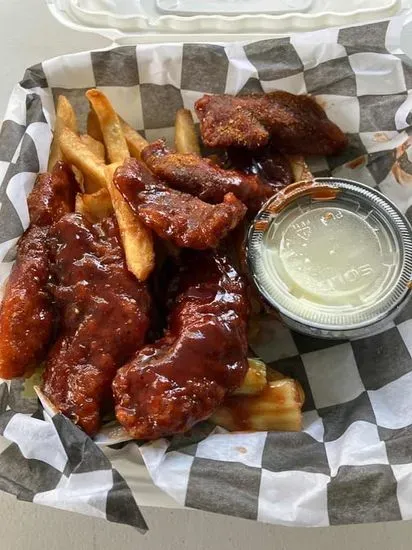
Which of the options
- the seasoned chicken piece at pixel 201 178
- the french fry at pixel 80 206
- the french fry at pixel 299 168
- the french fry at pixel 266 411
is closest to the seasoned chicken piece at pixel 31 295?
the french fry at pixel 80 206

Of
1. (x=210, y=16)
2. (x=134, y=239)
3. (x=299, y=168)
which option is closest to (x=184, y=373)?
(x=134, y=239)

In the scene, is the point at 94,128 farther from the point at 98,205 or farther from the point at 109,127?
the point at 98,205

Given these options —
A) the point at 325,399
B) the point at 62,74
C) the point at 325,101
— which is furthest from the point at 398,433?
the point at 62,74

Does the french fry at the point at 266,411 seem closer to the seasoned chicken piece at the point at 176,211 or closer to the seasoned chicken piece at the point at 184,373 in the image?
the seasoned chicken piece at the point at 184,373

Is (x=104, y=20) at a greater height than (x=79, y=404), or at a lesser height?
greater

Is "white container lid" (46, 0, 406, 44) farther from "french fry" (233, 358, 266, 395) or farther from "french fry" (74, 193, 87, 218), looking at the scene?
"french fry" (233, 358, 266, 395)

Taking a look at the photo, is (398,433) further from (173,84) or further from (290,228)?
(173,84)
